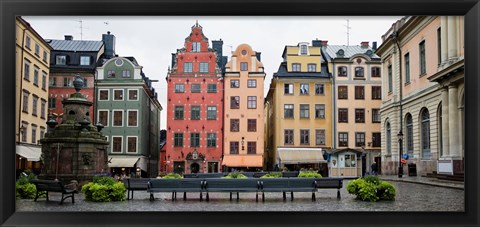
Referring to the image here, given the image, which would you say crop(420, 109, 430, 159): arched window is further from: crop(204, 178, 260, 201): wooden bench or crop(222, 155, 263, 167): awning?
crop(204, 178, 260, 201): wooden bench

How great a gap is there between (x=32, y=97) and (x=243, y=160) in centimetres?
1789

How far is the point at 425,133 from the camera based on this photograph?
1305 inches

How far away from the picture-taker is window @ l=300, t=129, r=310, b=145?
4784 cm

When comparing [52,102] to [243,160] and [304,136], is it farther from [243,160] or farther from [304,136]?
[304,136]

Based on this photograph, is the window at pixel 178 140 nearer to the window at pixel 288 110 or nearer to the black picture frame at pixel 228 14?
the window at pixel 288 110

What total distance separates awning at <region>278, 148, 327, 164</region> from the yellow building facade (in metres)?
19.3

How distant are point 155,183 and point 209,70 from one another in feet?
101

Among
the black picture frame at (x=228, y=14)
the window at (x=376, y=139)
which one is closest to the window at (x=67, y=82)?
the window at (x=376, y=139)

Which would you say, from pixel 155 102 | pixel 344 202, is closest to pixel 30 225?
pixel 344 202

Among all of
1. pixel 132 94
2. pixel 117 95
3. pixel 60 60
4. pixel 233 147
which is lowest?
pixel 233 147

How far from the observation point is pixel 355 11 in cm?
825

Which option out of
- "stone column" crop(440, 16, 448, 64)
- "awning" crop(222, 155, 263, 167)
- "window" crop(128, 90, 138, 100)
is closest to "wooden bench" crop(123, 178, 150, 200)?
"stone column" crop(440, 16, 448, 64)

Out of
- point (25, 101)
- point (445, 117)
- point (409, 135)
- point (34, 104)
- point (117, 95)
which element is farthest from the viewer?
point (117, 95)

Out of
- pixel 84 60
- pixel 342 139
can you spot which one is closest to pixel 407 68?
pixel 342 139
